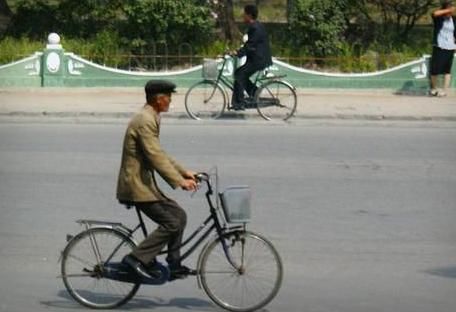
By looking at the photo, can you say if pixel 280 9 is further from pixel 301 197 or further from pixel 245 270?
pixel 245 270

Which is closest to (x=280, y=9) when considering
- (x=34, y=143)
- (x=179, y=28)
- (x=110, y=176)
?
(x=179, y=28)

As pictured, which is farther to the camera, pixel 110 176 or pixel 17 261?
pixel 110 176

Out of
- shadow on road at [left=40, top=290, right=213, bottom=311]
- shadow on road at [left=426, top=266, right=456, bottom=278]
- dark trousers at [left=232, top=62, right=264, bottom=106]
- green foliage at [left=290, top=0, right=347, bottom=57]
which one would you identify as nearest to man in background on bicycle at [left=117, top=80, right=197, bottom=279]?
shadow on road at [left=40, top=290, right=213, bottom=311]

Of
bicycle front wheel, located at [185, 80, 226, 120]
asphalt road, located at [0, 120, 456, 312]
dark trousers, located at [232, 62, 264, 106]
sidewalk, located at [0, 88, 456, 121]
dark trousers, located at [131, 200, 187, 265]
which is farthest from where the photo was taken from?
sidewalk, located at [0, 88, 456, 121]

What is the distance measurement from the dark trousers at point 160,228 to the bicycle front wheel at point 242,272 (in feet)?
0.81

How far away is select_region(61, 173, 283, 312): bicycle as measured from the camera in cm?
786

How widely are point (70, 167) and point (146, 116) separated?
6035mm

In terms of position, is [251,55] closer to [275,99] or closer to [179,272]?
[275,99]

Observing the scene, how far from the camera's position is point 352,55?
75.7ft

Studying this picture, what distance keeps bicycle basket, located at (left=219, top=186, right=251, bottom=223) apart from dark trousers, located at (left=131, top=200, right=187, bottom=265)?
13.4 inches

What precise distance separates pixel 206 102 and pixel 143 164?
10.9 metres

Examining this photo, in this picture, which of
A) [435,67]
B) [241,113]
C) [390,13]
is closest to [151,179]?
[241,113]

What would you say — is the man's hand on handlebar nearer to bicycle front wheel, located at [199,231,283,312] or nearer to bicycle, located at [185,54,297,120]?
bicycle front wheel, located at [199,231,283,312]

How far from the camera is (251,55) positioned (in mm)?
17891
